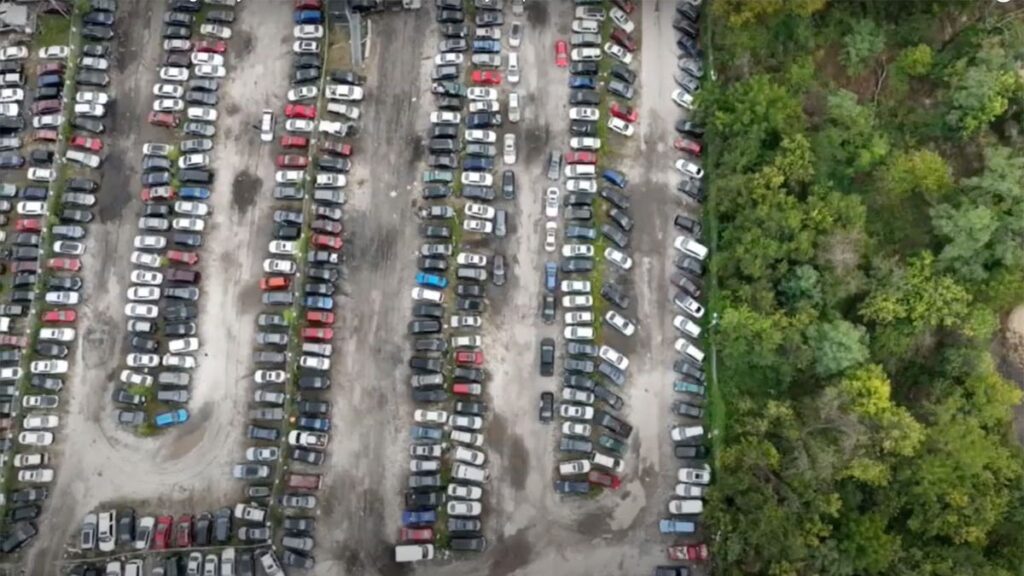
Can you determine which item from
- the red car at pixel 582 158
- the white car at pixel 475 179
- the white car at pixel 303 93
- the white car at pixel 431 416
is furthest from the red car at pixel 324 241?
the red car at pixel 582 158

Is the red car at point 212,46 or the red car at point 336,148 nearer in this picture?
the red car at point 336,148

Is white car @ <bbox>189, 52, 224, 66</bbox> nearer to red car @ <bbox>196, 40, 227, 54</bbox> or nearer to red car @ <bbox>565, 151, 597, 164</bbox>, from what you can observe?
red car @ <bbox>196, 40, 227, 54</bbox>

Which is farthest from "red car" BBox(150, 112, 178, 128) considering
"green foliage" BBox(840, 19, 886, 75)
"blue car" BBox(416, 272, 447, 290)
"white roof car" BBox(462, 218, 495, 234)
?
"green foliage" BBox(840, 19, 886, 75)

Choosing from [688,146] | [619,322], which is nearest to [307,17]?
[688,146]

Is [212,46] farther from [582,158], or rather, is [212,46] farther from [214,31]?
[582,158]

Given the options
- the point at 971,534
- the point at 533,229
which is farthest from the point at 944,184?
the point at 533,229

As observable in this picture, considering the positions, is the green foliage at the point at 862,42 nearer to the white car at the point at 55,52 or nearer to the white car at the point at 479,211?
the white car at the point at 479,211
